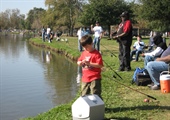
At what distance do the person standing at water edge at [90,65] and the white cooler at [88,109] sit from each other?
0.55 m

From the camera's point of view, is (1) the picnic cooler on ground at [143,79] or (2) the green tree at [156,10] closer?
(1) the picnic cooler on ground at [143,79]

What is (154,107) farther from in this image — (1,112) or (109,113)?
(1,112)

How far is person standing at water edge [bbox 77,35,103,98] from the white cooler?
548 mm

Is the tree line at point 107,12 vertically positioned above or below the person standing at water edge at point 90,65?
above

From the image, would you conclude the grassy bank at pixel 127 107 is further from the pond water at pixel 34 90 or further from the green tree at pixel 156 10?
the green tree at pixel 156 10

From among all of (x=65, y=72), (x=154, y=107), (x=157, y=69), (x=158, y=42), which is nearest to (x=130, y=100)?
(x=154, y=107)

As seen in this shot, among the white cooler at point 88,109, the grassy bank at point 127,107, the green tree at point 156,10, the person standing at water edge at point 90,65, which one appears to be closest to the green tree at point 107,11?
the green tree at point 156,10

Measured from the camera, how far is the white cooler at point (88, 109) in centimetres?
476

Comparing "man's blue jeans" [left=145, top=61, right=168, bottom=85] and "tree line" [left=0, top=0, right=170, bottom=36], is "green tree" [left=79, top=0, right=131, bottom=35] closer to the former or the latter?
"tree line" [left=0, top=0, right=170, bottom=36]

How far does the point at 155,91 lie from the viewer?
23.4ft

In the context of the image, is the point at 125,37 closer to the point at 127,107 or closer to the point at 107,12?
the point at 127,107

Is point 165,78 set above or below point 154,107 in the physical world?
above

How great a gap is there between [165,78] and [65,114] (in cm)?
244

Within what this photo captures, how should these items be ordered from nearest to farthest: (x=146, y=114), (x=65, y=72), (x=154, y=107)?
(x=146, y=114) → (x=154, y=107) → (x=65, y=72)
